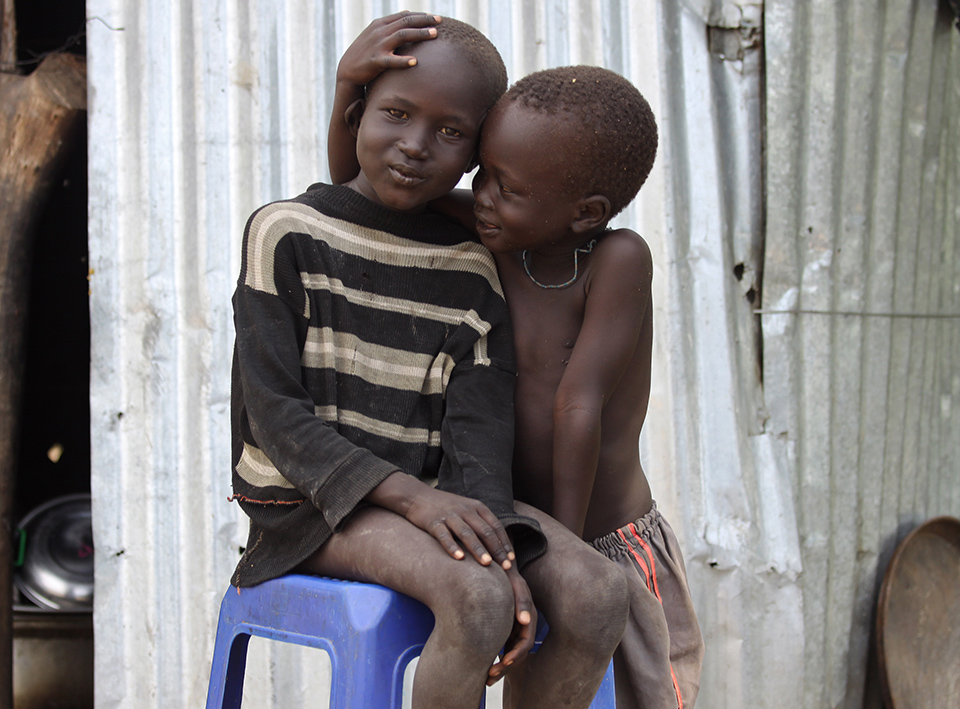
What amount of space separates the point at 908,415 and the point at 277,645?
2.12m

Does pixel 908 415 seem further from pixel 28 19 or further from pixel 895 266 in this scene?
pixel 28 19

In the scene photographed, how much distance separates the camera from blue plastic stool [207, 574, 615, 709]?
4.13 ft

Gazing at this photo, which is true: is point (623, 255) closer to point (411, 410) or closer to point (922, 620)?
point (411, 410)

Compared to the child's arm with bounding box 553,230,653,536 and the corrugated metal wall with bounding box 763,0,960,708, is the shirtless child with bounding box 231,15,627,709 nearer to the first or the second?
the child's arm with bounding box 553,230,653,536

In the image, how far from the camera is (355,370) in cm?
149

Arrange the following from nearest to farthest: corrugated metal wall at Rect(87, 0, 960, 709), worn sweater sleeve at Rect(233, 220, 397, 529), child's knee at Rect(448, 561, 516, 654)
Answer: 1. child's knee at Rect(448, 561, 516, 654)
2. worn sweater sleeve at Rect(233, 220, 397, 529)
3. corrugated metal wall at Rect(87, 0, 960, 709)

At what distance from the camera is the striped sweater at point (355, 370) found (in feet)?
4.44

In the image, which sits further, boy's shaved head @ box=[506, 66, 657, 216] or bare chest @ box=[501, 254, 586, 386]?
bare chest @ box=[501, 254, 586, 386]

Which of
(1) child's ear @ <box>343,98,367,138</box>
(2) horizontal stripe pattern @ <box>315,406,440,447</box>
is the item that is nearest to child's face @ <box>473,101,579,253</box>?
(1) child's ear @ <box>343,98,367,138</box>

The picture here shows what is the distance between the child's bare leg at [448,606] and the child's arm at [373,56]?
752 mm

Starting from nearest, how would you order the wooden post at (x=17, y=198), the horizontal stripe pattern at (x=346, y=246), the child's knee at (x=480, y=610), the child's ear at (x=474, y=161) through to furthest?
the child's knee at (x=480, y=610) < the horizontal stripe pattern at (x=346, y=246) < the child's ear at (x=474, y=161) < the wooden post at (x=17, y=198)

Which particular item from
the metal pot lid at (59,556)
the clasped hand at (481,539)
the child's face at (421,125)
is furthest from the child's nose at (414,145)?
the metal pot lid at (59,556)

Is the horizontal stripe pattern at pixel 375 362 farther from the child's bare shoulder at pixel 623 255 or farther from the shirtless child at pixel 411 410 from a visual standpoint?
the child's bare shoulder at pixel 623 255

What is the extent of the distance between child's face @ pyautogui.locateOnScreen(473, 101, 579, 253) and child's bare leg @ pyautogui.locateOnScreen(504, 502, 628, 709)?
54cm
